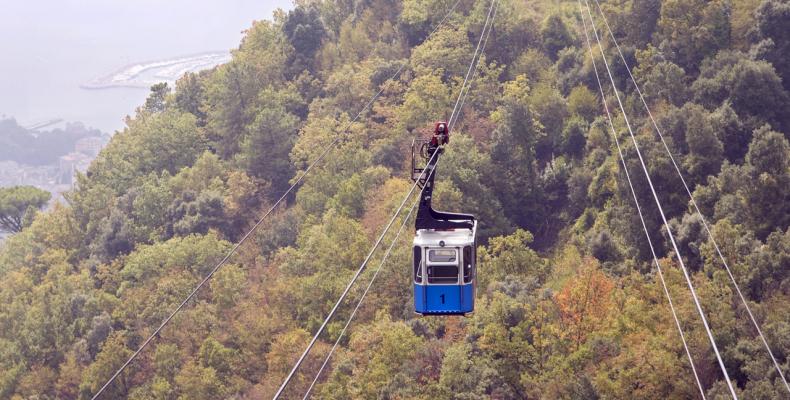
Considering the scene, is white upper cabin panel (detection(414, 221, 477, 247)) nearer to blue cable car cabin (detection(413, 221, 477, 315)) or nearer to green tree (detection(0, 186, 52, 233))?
blue cable car cabin (detection(413, 221, 477, 315))

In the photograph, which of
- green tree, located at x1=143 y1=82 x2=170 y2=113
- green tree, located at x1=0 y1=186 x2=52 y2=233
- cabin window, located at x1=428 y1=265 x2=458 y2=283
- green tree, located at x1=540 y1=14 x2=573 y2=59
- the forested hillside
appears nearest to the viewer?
cabin window, located at x1=428 y1=265 x2=458 y2=283

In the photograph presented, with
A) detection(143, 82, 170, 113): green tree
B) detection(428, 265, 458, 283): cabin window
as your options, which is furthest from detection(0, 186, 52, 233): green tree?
detection(428, 265, 458, 283): cabin window

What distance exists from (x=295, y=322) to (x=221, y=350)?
4.90m

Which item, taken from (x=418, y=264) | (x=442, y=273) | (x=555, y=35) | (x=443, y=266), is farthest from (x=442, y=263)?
(x=555, y=35)

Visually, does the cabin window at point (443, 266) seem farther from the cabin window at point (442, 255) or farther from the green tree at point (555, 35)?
the green tree at point (555, 35)

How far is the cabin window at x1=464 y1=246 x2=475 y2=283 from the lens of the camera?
975 inches

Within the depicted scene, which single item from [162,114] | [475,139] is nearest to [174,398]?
[475,139]

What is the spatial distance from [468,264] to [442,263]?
0.71m

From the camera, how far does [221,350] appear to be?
191ft

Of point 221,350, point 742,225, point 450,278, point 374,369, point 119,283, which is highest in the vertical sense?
point 450,278

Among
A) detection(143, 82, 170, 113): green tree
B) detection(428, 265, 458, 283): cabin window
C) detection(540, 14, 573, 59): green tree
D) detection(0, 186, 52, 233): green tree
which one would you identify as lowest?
detection(0, 186, 52, 233): green tree

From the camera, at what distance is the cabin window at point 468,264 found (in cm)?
2477

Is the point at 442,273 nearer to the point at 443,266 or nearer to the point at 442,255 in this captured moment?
the point at 443,266

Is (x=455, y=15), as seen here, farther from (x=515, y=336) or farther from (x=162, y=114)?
(x=515, y=336)
